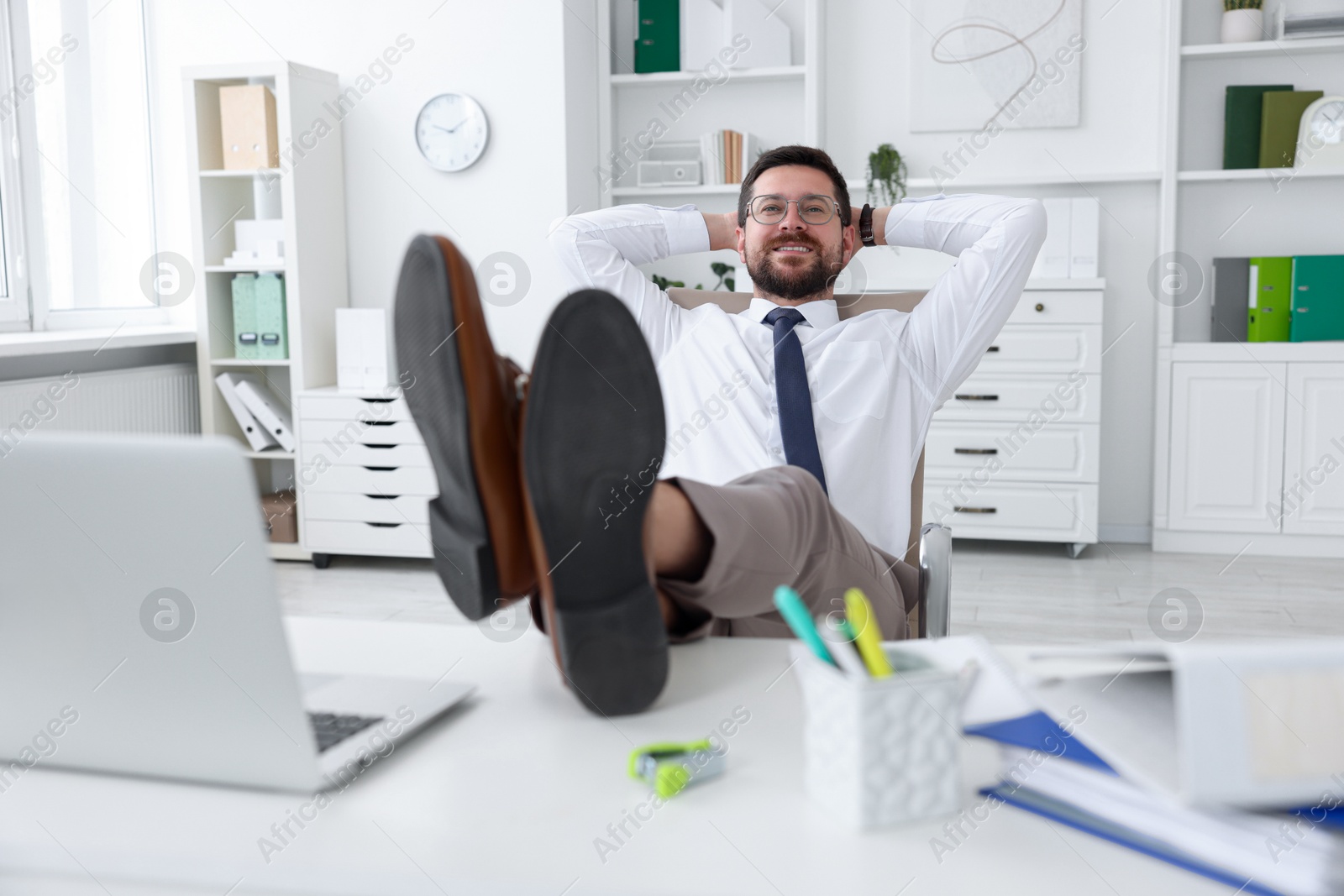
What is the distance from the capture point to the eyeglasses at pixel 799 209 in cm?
192

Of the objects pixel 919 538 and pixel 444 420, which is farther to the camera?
pixel 919 538


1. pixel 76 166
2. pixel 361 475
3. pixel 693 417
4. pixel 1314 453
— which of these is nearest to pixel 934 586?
pixel 693 417

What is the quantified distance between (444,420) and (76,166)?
150 inches

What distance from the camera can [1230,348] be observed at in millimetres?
3707

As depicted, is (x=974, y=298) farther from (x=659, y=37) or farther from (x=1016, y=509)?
(x=659, y=37)

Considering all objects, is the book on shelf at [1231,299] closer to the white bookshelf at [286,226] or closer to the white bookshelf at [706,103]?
the white bookshelf at [706,103]

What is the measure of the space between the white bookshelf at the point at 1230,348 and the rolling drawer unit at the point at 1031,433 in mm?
348

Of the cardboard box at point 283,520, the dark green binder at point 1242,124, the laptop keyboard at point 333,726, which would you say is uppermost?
the dark green binder at point 1242,124

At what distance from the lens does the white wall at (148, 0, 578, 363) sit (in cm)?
386

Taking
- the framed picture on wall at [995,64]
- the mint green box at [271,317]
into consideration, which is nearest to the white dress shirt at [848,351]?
the mint green box at [271,317]

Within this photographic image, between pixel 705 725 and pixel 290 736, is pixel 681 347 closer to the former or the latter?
pixel 705 725

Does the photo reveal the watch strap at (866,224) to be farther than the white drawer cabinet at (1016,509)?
No

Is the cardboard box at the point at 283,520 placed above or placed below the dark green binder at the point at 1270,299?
below

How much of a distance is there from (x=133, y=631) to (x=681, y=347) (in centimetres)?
141
